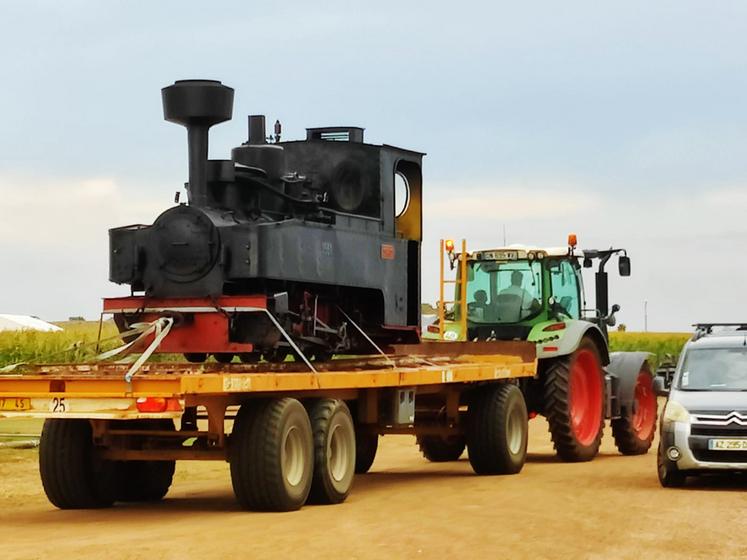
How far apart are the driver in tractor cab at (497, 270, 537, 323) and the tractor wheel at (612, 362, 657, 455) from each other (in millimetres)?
2440

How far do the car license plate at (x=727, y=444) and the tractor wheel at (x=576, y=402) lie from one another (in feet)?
16.8

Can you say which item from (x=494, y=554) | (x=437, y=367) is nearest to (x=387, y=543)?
(x=494, y=554)

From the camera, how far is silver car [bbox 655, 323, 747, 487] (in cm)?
1666

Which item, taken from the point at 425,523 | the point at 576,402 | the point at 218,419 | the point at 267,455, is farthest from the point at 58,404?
the point at 576,402

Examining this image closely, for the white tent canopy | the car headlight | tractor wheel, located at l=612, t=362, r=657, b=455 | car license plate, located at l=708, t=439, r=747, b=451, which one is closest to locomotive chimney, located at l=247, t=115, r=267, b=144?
the car headlight

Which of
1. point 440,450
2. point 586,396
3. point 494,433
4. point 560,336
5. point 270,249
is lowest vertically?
point 440,450

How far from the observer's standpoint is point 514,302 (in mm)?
22891

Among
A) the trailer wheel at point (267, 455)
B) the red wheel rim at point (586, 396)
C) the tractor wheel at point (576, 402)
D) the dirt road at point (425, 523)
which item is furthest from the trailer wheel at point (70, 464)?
the red wheel rim at point (586, 396)

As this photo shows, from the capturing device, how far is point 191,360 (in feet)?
56.3

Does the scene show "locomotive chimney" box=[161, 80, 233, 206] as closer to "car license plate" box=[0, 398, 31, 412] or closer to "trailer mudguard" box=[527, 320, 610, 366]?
"car license plate" box=[0, 398, 31, 412]

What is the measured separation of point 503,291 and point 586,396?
76.7 inches

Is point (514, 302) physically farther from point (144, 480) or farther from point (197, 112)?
point (197, 112)

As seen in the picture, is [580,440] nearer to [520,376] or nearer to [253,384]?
[520,376]

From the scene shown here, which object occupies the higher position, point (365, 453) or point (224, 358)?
point (224, 358)
